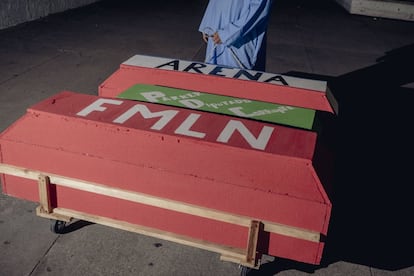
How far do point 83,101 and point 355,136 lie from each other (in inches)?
156

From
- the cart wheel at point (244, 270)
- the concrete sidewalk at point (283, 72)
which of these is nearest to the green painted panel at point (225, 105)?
the concrete sidewalk at point (283, 72)

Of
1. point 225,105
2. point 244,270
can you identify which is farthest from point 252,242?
point 225,105

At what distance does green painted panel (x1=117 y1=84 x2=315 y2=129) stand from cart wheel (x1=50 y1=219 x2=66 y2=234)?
1.16 metres

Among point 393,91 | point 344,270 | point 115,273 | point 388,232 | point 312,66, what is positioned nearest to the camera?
point 115,273

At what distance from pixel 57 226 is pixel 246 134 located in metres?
1.79

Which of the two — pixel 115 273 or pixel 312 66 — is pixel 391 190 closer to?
pixel 115 273

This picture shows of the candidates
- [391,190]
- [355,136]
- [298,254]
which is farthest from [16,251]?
[355,136]

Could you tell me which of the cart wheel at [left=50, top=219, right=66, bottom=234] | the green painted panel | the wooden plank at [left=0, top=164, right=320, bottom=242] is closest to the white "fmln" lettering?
the green painted panel

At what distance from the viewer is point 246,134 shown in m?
2.57

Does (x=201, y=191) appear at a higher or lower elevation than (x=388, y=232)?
higher

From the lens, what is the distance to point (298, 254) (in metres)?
2.48

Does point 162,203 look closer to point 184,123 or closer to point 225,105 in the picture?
point 184,123

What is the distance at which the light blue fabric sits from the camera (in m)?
3.76

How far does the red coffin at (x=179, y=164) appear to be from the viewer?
234 centimetres
